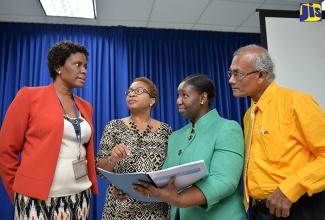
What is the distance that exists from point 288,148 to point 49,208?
1228 mm

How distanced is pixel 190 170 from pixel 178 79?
143 inches

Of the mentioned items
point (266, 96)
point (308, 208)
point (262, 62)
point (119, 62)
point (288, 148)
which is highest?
point (119, 62)

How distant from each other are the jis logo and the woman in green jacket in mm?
1754

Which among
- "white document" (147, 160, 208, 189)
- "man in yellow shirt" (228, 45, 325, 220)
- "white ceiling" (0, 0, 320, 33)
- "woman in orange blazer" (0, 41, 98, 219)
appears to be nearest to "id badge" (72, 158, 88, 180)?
"woman in orange blazer" (0, 41, 98, 219)

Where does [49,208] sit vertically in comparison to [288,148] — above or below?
below

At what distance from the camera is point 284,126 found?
134cm

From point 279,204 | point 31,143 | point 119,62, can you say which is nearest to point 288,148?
point 279,204

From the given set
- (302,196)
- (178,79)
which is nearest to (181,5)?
(178,79)

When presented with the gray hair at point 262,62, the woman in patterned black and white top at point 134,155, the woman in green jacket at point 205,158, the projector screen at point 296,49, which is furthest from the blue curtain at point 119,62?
the gray hair at point 262,62

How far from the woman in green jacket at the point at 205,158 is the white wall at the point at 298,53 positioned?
1585 millimetres

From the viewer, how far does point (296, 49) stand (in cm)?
295

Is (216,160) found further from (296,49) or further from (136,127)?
(296,49)

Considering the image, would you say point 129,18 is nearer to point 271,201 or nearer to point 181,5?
point 181,5

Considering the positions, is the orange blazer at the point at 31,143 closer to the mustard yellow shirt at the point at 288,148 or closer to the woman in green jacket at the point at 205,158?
the woman in green jacket at the point at 205,158
